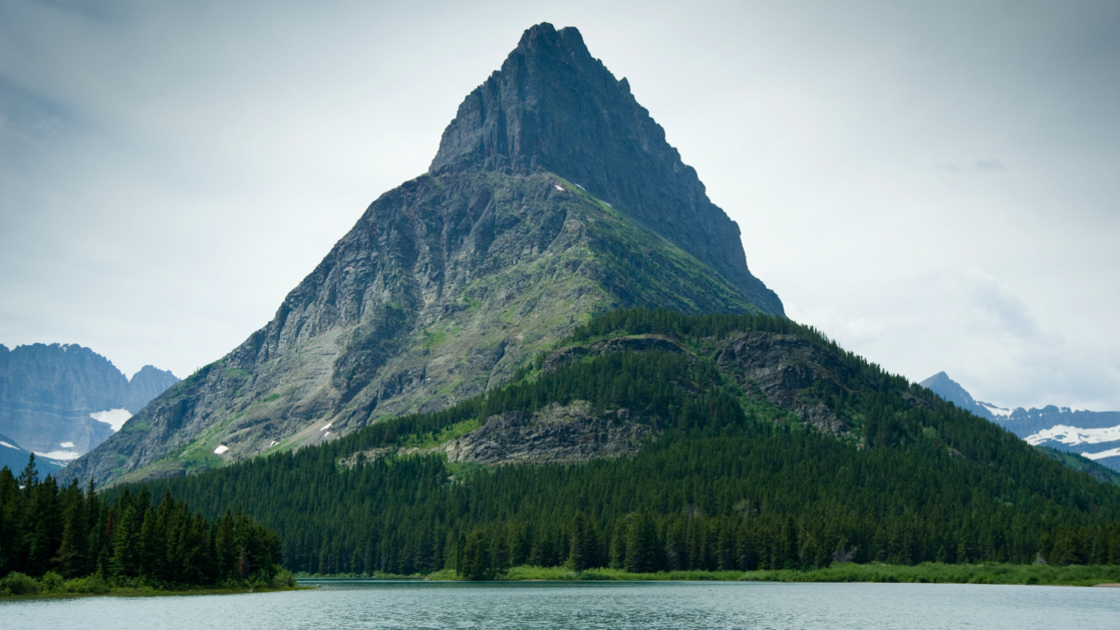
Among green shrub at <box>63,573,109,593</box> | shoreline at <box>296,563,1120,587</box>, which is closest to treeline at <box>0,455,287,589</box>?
green shrub at <box>63,573,109,593</box>

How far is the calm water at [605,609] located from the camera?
102 metres

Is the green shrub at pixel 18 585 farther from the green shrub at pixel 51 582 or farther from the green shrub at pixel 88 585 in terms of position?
the green shrub at pixel 88 585

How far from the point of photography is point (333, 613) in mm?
118812

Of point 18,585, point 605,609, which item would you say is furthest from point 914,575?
point 18,585

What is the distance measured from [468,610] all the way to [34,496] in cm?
6880

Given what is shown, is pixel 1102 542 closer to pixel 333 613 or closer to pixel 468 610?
pixel 468 610

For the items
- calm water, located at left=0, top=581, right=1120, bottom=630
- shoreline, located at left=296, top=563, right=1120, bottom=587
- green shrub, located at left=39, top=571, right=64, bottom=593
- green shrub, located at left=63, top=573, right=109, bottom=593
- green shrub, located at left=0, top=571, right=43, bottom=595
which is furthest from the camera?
shoreline, located at left=296, top=563, right=1120, bottom=587

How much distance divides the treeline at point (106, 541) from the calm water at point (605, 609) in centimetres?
627

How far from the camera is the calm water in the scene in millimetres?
101875

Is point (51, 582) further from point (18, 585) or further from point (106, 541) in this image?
point (106, 541)

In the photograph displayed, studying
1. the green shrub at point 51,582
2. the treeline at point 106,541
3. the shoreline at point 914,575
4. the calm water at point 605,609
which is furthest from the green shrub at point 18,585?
the shoreline at point 914,575

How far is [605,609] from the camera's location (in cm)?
12269

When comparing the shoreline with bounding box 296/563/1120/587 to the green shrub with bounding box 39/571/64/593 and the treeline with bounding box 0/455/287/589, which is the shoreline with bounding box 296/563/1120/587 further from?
the green shrub with bounding box 39/571/64/593

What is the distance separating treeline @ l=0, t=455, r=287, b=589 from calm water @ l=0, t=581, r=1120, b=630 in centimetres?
627
